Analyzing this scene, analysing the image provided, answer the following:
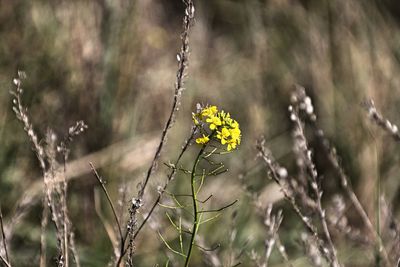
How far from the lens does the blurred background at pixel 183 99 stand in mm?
2727

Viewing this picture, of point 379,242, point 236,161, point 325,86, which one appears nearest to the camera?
point 379,242

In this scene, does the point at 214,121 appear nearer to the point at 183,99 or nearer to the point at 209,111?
the point at 209,111

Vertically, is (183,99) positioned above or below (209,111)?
above

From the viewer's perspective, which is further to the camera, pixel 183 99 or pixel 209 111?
pixel 183 99

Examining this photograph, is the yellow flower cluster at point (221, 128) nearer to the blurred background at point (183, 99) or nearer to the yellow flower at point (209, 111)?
the yellow flower at point (209, 111)

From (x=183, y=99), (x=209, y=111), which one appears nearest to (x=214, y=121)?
(x=209, y=111)

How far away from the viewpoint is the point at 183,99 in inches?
138

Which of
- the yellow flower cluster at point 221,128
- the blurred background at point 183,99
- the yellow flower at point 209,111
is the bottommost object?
the yellow flower cluster at point 221,128

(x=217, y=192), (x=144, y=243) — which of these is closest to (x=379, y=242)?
(x=144, y=243)

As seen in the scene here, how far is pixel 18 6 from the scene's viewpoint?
3.18m

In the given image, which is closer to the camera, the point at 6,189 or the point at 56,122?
the point at 6,189

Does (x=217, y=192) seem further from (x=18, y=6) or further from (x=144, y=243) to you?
(x=18, y=6)

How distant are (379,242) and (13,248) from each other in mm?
1331

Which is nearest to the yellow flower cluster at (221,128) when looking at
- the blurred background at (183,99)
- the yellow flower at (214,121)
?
the yellow flower at (214,121)
